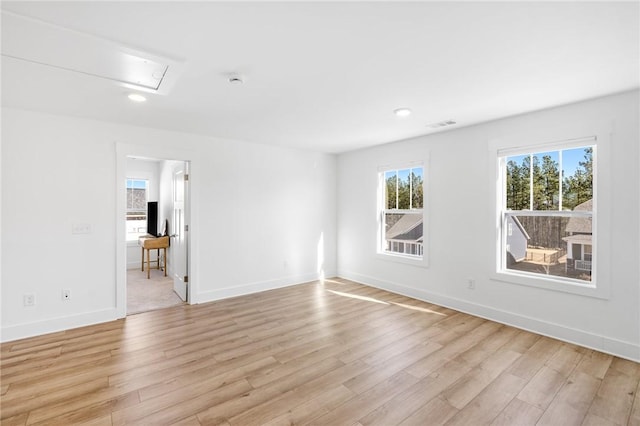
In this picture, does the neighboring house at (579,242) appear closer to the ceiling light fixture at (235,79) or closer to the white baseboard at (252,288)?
the ceiling light fixture at (235,79)

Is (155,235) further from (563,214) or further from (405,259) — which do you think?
(563,214)

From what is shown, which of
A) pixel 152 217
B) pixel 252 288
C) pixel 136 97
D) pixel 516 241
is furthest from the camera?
pixel 152 217

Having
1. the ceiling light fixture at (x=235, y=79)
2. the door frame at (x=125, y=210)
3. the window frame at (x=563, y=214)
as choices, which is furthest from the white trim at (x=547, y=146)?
the door frame at (x=125, y=210)

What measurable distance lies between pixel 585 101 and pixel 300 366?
12.2 ft

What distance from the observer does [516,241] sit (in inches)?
145

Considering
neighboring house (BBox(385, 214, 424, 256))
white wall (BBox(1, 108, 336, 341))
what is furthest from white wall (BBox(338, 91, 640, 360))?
white wall (BBox(1, 108, 336, 341))

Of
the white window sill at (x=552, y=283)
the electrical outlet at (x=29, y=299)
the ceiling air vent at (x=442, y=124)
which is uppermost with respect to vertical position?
the ceiling air vent at (x=442, y=124)

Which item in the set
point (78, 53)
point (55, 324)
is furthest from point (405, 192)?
point (55, 324)

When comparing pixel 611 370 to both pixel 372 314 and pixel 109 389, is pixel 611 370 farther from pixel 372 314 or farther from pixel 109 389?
pixel 109 389

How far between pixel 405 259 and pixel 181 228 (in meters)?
3.55

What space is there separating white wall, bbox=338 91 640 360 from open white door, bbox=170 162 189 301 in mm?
2835

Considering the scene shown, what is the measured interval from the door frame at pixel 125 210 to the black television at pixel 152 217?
2780 mm

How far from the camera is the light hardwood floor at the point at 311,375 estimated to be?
2035 millimetres

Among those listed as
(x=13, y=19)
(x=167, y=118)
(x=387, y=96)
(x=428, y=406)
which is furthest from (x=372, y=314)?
(x=13, y=19)
